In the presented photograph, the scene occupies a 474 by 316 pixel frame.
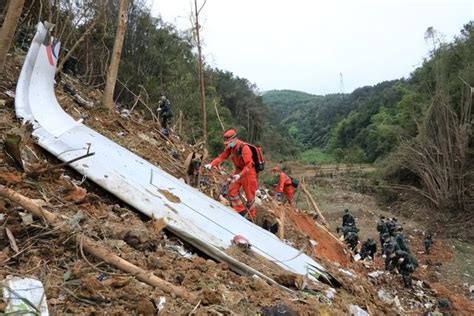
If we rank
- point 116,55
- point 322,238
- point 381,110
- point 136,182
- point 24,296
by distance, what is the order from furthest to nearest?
point 381,110 → point 322,238 → point 116,55 → point 136,182 → point 24,296

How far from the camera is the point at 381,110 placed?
56875 mm

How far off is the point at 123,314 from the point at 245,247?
78.3 inches

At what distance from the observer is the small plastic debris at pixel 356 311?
4.32 meters

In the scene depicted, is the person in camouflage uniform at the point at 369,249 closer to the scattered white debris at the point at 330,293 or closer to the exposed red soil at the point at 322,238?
the exposed red soil at the point at 322,238

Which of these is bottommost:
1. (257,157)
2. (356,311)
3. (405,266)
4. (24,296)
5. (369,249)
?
(369,249)

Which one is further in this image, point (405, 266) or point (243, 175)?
point (405, 266)

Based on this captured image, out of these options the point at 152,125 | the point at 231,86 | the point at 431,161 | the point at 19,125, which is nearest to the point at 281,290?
the point at 19,125

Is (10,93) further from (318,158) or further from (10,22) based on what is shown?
(318,158)

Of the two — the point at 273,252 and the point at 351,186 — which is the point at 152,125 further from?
the point at 351,186

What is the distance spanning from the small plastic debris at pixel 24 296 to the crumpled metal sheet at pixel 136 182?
170 centimetres

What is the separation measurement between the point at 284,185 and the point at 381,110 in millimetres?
49642

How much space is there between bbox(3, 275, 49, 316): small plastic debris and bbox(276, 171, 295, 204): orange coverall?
722 centimetres

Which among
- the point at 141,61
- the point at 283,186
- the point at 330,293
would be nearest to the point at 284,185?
the point at 283,186

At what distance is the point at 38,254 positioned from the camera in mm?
3330
